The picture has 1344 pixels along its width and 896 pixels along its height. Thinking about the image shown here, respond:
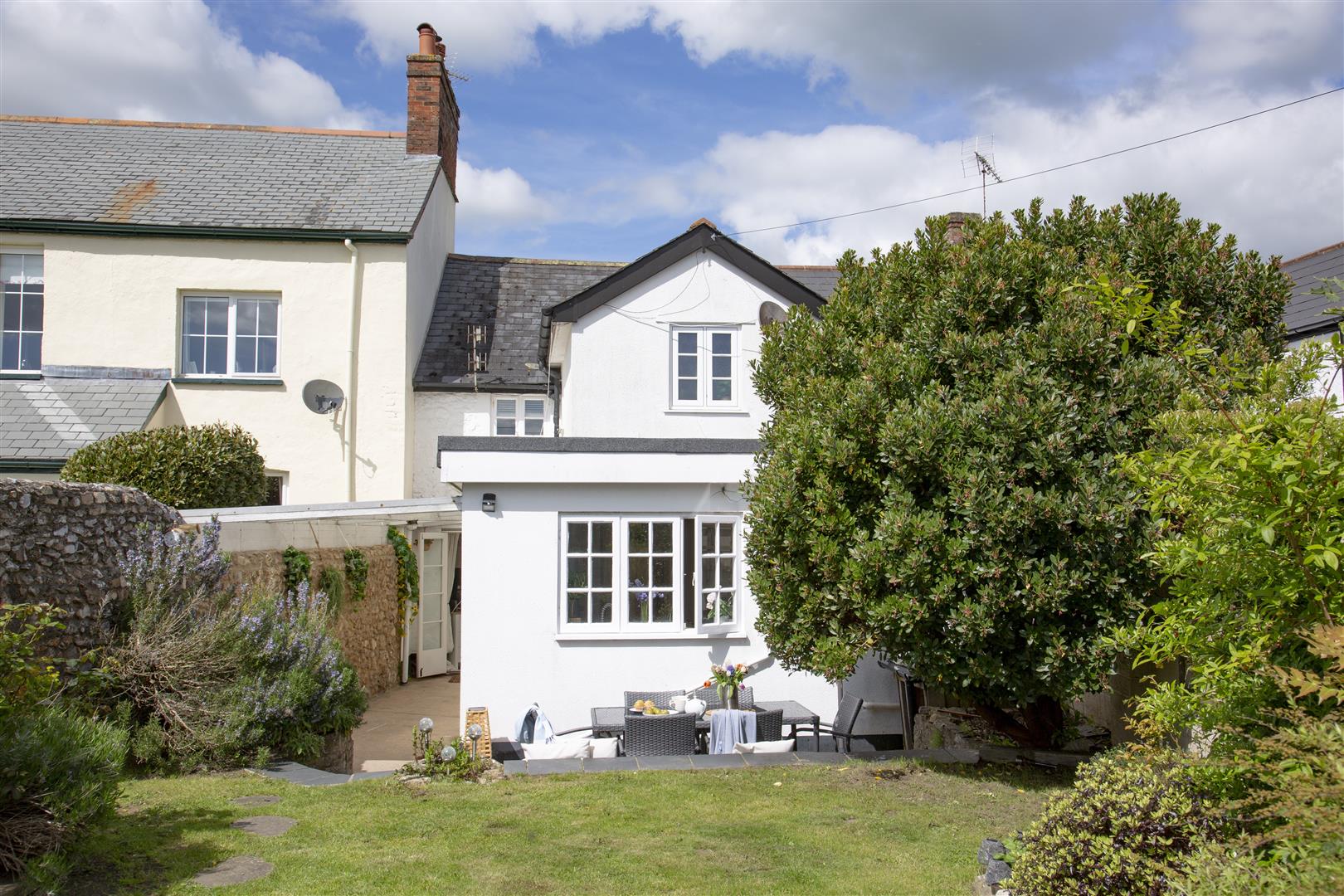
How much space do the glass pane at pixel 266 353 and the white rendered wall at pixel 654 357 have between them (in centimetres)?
586

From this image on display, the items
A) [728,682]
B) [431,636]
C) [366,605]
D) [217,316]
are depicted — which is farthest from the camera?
[431,636]

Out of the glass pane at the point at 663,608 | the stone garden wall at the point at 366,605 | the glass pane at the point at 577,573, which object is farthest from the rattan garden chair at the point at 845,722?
the stone garden wall at the point at 366,605

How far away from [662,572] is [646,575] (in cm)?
19

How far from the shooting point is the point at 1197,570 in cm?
518

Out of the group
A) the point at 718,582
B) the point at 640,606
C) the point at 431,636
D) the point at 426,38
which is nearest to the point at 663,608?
the point at 640,606

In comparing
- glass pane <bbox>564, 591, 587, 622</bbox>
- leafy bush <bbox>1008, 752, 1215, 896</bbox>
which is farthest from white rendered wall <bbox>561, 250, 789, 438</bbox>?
leafy bush <bbox>1008, 752, 1215, 896</bbox>

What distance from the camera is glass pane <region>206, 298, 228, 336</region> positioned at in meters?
17.7

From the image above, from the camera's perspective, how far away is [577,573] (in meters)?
11.9

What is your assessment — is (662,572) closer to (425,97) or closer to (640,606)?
(640,606)

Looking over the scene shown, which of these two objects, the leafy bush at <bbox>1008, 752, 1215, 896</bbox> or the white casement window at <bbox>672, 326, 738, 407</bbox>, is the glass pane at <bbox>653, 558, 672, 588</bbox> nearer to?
the white casement window at <bbox>672, 326, 738, 407</bbox>

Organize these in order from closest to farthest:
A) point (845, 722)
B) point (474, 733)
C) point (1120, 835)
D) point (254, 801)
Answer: point (1120, 835) → point (254, 801) → point (474, 733) → point (845, 722)

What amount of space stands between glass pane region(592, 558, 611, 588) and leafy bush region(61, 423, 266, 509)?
19.1ft

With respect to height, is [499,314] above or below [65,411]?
above

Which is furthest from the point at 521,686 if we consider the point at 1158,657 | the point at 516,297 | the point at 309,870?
the point at 516,297
